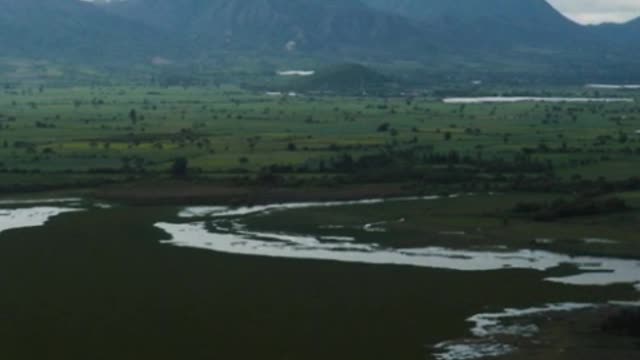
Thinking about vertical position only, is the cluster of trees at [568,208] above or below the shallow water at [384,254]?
above

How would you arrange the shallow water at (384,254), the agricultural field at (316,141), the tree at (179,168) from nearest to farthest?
the shallow water at (384,254) → the tree at (179,168) → the agricultural field at (316,141)

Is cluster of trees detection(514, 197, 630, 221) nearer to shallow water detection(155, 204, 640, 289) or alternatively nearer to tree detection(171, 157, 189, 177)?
shallow water detection(155, 204, 640, 289)

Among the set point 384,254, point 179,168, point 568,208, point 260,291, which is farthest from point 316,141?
point 260,291

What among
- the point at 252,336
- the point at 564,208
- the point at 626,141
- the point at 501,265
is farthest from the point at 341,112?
the point at 252,336

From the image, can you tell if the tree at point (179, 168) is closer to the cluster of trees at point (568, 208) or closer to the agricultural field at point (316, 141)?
the agricultural field at point (316, 141)

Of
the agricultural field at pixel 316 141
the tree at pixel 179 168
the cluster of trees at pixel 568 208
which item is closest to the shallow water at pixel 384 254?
the cluster of trees at pixel 568 208

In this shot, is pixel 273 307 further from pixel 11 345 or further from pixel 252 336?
pixel 11 345

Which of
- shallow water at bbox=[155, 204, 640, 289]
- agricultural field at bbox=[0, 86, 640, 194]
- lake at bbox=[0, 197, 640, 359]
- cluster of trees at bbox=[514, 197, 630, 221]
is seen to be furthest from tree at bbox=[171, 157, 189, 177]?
cluster of trees at bbox=[514, 197, 630, 221]

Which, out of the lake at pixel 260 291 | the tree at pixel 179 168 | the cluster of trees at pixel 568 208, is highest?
the tree at pixel 179 168

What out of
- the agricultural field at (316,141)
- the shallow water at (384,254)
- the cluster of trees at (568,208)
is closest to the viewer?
the shallow water at (384,254)
